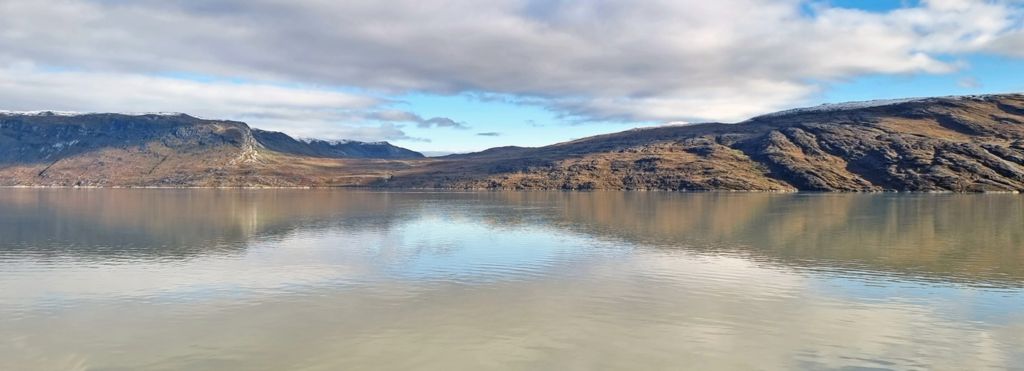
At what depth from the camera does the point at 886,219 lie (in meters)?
81.0

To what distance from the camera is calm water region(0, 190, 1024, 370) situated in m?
20.8

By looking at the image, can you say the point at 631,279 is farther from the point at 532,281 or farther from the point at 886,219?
the point at 886,219

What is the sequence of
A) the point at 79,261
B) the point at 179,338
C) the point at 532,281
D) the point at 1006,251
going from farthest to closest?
the point at 1006,251, the point at 79,261, the point at 532,281, the point at 179,338

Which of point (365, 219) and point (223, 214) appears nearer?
point (365, 219)

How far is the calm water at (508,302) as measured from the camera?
68.2 feet

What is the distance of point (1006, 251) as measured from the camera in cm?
4759

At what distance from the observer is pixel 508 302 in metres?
29.2

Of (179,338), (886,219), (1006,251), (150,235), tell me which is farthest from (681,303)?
(886,219)

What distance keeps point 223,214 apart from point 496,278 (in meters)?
65.8

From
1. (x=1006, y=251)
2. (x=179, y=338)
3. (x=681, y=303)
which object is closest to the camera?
(x=179, y=338)

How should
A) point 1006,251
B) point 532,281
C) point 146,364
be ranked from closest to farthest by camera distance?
point 146,364, point 532,281, point 1006,251

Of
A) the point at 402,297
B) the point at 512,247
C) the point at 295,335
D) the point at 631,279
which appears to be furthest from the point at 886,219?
the point at 295,335

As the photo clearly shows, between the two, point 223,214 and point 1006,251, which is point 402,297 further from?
point 223,214

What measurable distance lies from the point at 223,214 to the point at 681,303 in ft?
252
